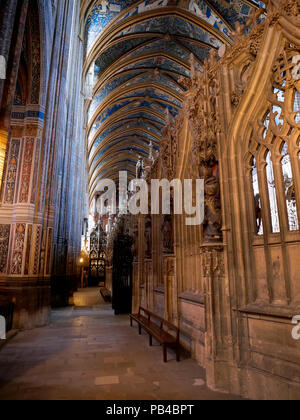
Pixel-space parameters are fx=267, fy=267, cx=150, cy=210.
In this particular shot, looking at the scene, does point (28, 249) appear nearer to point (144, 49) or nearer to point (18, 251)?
point (18, 251)

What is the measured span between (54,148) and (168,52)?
556 inches

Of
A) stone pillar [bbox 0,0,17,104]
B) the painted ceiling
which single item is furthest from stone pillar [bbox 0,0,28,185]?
the painted ceiling

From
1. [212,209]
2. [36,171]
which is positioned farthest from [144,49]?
[212,209]

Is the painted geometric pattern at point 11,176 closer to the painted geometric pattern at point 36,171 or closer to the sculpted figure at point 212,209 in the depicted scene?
the painted geometric pattern at point 36,171

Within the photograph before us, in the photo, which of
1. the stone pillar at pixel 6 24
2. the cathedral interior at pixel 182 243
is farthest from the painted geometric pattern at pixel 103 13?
the stone pillar at pixel 6 24

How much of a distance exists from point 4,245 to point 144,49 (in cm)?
1678

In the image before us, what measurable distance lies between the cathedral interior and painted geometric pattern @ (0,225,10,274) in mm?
57

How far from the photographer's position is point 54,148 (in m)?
9.34

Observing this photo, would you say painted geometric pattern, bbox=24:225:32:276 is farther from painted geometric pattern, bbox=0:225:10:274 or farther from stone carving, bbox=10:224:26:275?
painted geometric pattern, bbox=0:225:10:274

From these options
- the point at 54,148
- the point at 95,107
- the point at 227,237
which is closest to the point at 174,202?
the point at 227,237

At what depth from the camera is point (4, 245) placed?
7.71m

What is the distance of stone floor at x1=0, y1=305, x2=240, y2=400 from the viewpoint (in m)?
3.43
